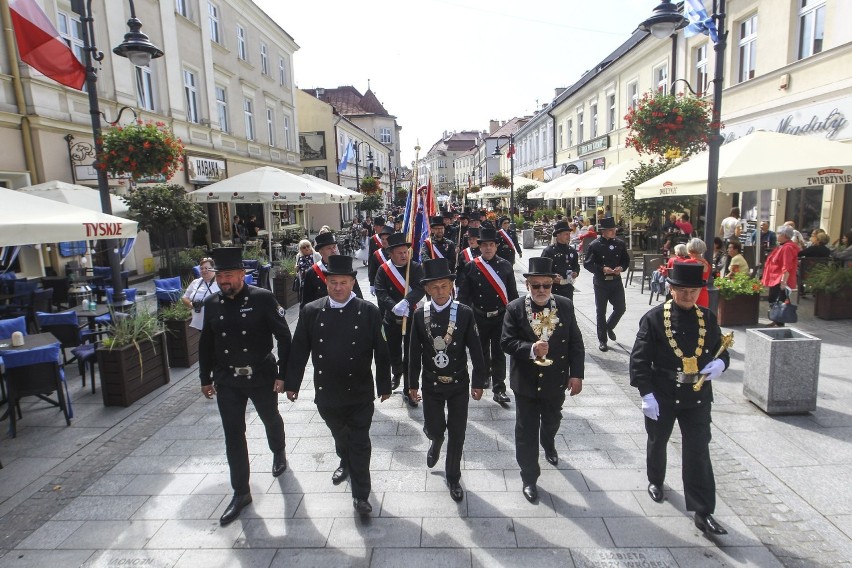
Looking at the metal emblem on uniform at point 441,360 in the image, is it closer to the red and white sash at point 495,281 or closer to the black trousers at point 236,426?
the black trousers at point 236,426

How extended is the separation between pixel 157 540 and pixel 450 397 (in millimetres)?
2465

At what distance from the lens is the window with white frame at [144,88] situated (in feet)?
54.3

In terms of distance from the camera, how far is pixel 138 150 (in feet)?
31.5

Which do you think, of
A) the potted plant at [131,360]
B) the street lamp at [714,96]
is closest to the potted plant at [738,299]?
the street lamp at [714,96]

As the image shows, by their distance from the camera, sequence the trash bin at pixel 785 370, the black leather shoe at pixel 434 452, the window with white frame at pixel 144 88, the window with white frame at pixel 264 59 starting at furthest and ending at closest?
the window with white frame at pixel 264 59, the window with white frame at pixel 144 88, the trash bin at pixel 785 370, the black leather shoe at pixel 434 452

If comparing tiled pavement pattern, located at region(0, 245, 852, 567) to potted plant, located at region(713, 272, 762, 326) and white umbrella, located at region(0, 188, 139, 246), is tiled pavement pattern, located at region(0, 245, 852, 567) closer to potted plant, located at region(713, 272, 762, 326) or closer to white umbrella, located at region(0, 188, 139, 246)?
white umbrella, located at region(0, 188, 139, 246)

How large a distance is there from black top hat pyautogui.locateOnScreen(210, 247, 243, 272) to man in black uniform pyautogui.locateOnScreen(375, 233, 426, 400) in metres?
2.39

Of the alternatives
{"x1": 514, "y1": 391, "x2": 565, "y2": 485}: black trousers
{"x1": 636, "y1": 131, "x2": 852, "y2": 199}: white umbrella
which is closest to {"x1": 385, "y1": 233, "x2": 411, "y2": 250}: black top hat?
{"x1": 514, "y1": 391, "x2": 565, "y2": 485}: black trousers

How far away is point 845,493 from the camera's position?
4281 millimetres

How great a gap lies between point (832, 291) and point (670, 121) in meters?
4.25

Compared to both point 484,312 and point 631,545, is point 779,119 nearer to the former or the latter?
point 484,312

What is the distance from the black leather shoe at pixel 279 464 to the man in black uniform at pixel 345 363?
893 millimetres

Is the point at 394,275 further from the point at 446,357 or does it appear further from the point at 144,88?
the point at 144,88

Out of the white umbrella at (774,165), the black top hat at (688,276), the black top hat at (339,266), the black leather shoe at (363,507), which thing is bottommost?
the black leather shoe at (363,507)
